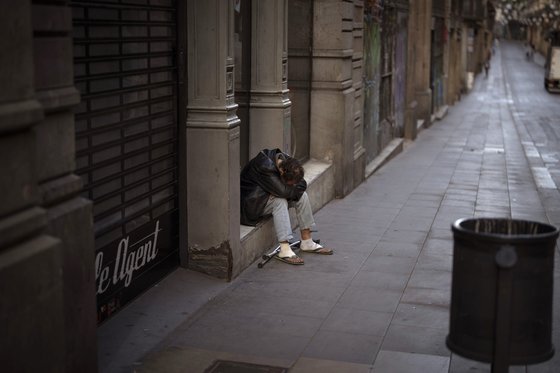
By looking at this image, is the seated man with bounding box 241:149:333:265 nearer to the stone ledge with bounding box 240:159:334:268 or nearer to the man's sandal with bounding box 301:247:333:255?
the stone ledge with bounding box 240:159:334:268

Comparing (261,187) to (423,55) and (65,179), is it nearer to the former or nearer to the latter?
(65,179)

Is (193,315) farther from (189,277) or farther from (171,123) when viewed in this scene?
(171,123)

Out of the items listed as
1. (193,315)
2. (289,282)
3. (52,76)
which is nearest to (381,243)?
(289,282)

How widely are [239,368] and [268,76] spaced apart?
5394mm

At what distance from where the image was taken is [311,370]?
22.0 ft

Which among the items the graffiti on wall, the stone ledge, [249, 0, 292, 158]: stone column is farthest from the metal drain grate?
the graffiti on wall

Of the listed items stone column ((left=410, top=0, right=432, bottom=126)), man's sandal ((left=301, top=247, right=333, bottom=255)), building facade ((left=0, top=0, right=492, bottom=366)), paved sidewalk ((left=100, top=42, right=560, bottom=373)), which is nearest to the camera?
building facade ((left=0, top=0, right=492, bottom=366))

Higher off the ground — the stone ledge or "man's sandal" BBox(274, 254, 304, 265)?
the stone ledge

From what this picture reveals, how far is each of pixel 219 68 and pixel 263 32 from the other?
8.27 feet

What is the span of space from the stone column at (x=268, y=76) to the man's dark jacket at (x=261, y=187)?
145cm

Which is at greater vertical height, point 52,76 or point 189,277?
point 52,76

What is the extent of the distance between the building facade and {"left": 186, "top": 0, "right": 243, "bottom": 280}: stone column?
0.01 m

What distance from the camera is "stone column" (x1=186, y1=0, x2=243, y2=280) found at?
352 inches

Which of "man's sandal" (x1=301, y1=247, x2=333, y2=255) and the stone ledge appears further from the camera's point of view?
"man's sandal" (x1=301, y1=247, x2=333, y2=255)
